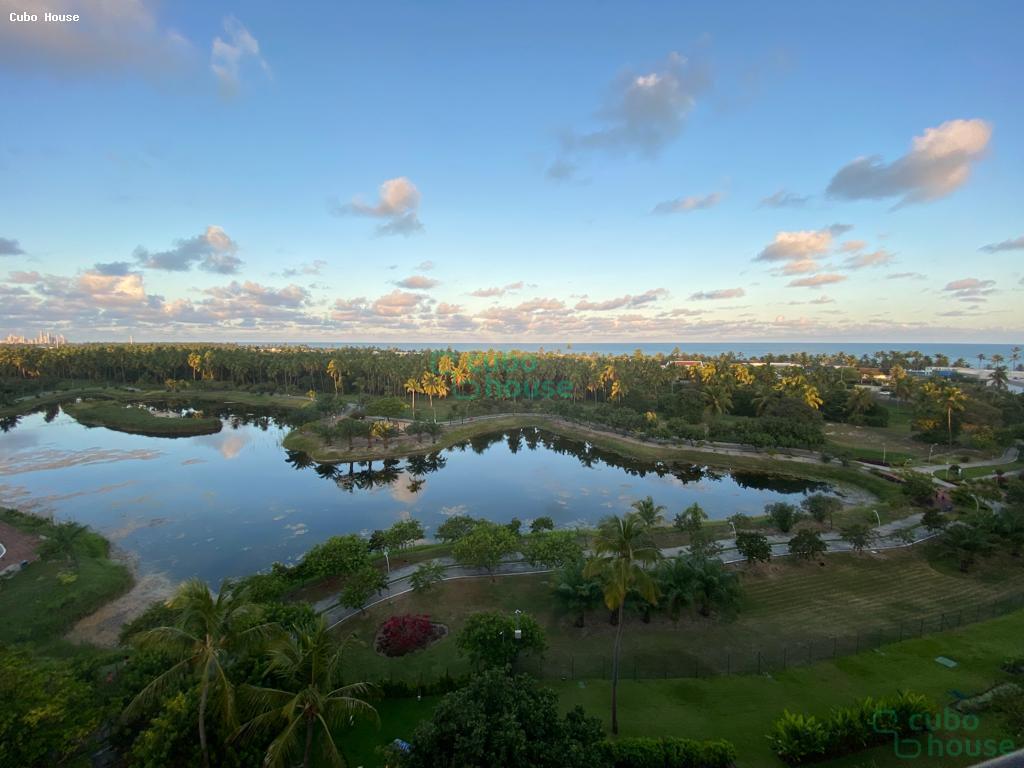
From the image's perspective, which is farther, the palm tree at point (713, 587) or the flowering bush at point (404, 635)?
the palm tree at point (713, 587)

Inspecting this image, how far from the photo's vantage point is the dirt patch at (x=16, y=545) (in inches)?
1358

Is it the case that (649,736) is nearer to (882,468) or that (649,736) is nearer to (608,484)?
(608,484)

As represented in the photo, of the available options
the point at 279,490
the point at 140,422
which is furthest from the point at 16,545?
the point at 140,422

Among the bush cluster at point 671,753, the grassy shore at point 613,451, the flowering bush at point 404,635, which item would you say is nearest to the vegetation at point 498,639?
the flowering bush at point 404,635

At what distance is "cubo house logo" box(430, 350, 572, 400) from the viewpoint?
116 m

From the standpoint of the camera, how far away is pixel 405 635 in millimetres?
24500

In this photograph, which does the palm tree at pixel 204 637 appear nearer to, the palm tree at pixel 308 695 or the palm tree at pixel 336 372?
the palm tree at pixel 308 695

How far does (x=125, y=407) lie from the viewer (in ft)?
314

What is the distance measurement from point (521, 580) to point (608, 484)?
2925 centimetres

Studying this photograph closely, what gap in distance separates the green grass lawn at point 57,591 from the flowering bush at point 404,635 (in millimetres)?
19097

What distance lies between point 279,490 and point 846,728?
5346 centimetres

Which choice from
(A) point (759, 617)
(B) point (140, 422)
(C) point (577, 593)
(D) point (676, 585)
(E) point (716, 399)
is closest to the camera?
(C) point (577, 593)

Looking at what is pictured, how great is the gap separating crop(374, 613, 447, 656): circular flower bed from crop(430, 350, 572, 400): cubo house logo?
86.5m

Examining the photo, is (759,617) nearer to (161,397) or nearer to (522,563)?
(522,563)
